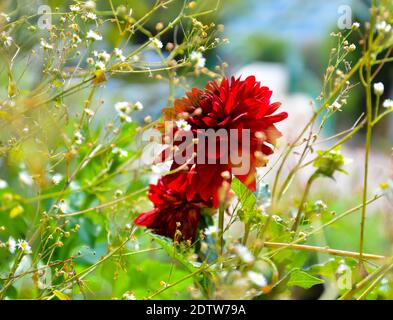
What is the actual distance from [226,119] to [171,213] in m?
0.07

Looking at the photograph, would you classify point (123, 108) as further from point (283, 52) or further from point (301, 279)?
point (283, 52)

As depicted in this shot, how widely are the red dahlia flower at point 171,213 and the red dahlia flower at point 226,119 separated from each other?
0.02 meters

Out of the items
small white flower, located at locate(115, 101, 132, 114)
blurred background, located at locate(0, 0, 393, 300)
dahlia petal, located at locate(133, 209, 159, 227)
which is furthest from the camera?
blurred background, located at locate(0, 0, 393, 300)

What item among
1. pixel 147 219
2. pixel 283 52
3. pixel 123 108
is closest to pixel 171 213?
pixel 147 219

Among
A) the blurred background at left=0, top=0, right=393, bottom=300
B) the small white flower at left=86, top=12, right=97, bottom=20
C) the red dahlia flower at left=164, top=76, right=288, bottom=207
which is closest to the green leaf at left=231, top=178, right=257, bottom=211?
the red dahlia flower at left=164, top=76, right=288, bottom=207

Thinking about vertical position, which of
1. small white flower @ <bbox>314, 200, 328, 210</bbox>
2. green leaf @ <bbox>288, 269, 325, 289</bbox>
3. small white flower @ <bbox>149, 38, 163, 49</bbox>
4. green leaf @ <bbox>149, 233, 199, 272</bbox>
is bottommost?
green leaf @ <bbox>288, 269, 325, 289</bbox>

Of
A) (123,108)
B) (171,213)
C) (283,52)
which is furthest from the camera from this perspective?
(283,52)

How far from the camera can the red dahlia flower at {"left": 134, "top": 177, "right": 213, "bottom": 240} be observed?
1.30ft

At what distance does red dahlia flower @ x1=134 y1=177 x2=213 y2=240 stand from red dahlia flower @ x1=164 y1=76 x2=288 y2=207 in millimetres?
23

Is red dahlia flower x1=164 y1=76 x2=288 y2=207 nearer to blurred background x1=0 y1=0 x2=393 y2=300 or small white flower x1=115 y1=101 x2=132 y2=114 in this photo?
small white flower x1=115 y1=101 x2=132 y2=114

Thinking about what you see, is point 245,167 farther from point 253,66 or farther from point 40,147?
point 253,66

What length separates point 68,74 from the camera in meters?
0.37

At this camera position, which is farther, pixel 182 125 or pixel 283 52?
pixel 283 52

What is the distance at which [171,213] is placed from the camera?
40 centimetres
